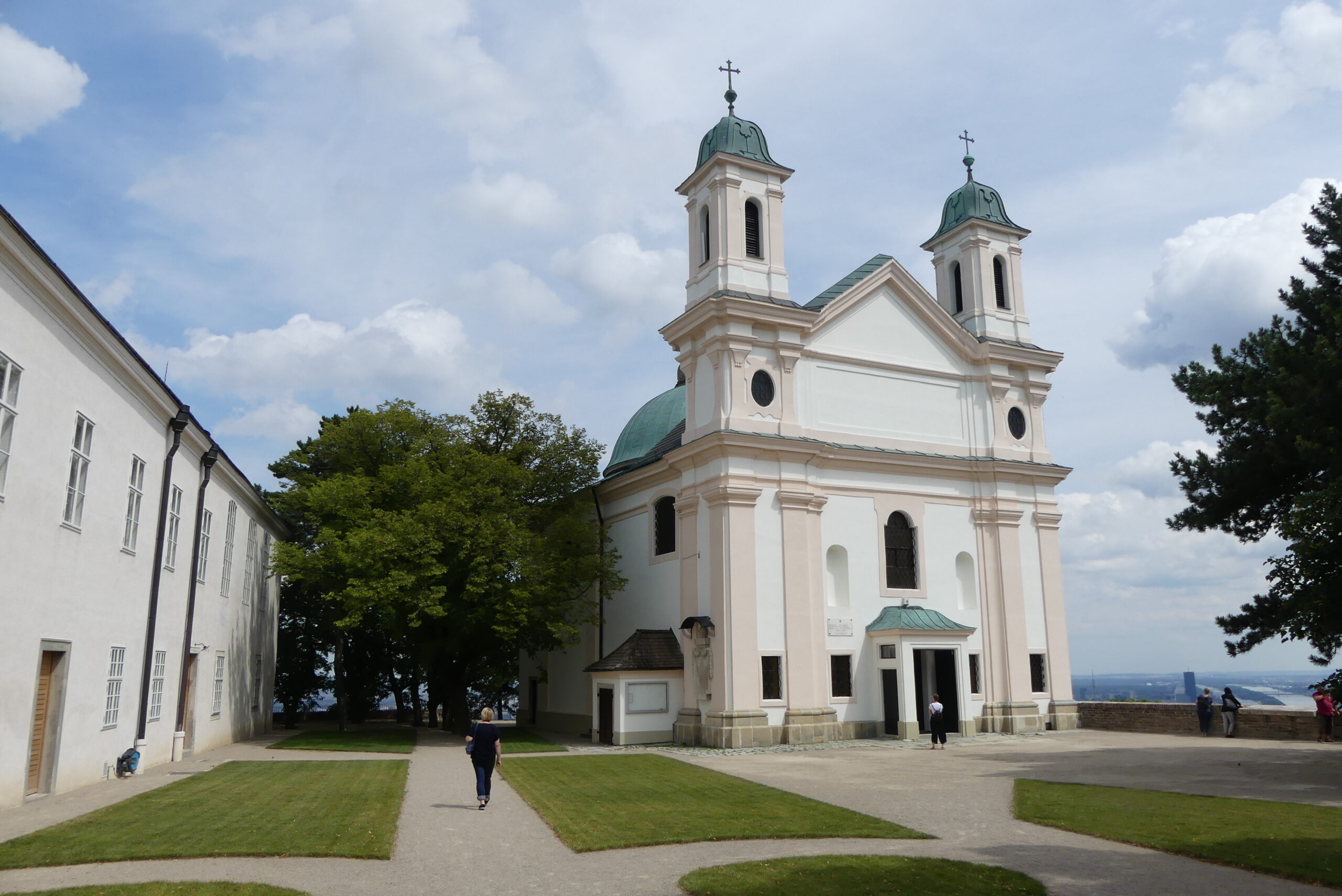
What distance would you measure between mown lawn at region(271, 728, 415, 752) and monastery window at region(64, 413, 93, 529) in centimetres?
1252

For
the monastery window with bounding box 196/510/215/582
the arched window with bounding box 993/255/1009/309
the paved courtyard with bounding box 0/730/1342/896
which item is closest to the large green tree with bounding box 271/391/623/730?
the monastery window with bounding box 196/510/215/582

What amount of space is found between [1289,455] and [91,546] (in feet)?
62.9

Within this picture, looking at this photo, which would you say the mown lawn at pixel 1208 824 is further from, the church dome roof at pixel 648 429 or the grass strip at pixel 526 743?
the church dome roof at pixel 648 429

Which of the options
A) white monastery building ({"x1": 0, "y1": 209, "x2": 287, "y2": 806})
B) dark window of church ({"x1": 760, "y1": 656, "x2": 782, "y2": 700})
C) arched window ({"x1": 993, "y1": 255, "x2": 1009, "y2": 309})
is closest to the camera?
white monastery building ({"x1": 0, "y1": 209, "x2": 287, "y2": 806})

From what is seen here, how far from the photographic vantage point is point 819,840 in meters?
12.0

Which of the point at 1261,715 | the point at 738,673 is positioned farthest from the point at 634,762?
the point at 1261,715

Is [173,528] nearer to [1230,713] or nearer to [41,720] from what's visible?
[41,720]

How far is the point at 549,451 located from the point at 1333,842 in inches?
999

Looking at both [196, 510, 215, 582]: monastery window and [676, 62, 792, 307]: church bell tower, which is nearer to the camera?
[196, 510, 215, 582]: monastery window

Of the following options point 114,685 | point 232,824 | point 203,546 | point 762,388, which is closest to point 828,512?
point 762,388

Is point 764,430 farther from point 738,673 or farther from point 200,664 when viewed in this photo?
point 200,664

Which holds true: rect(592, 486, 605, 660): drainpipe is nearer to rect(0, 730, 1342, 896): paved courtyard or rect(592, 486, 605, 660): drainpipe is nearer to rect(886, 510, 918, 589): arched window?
rect(886, 510, 918, 589): arched window

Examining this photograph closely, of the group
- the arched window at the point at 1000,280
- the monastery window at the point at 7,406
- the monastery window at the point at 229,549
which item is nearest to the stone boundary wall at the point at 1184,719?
the arched window at the point at 1000,280

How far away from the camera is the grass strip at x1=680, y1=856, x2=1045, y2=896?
9.18 m
